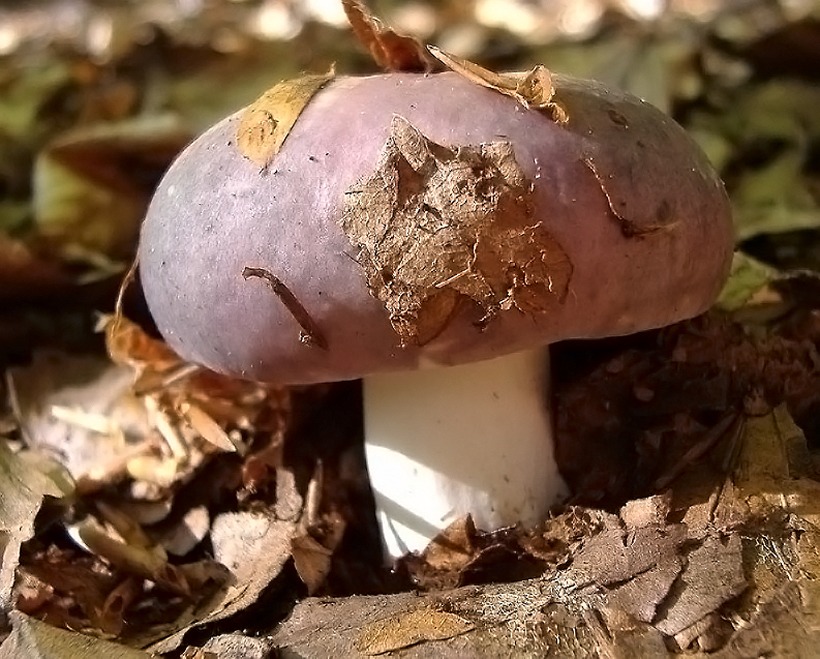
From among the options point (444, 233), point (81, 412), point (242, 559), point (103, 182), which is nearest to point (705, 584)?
point (444, 233)

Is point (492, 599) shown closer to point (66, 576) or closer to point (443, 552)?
point (443, 552)

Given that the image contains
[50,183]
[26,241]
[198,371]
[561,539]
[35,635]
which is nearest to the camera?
[35,635]

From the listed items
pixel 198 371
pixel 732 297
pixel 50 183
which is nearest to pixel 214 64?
pixel 50 183

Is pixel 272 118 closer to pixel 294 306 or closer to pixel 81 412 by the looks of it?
pixel 294 306

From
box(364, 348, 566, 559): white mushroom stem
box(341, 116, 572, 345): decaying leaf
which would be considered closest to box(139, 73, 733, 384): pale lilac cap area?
box(341, 116, 572, 345): decaying leaf

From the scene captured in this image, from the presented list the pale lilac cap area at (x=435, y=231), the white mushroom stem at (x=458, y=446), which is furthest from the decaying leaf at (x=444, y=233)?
the white mushroom stem at (x=458, y=446)

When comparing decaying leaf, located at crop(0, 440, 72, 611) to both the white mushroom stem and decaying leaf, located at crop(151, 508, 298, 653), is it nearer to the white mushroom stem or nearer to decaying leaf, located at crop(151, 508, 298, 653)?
decaying leaf, located at crop(151, 508, 298, 653)
